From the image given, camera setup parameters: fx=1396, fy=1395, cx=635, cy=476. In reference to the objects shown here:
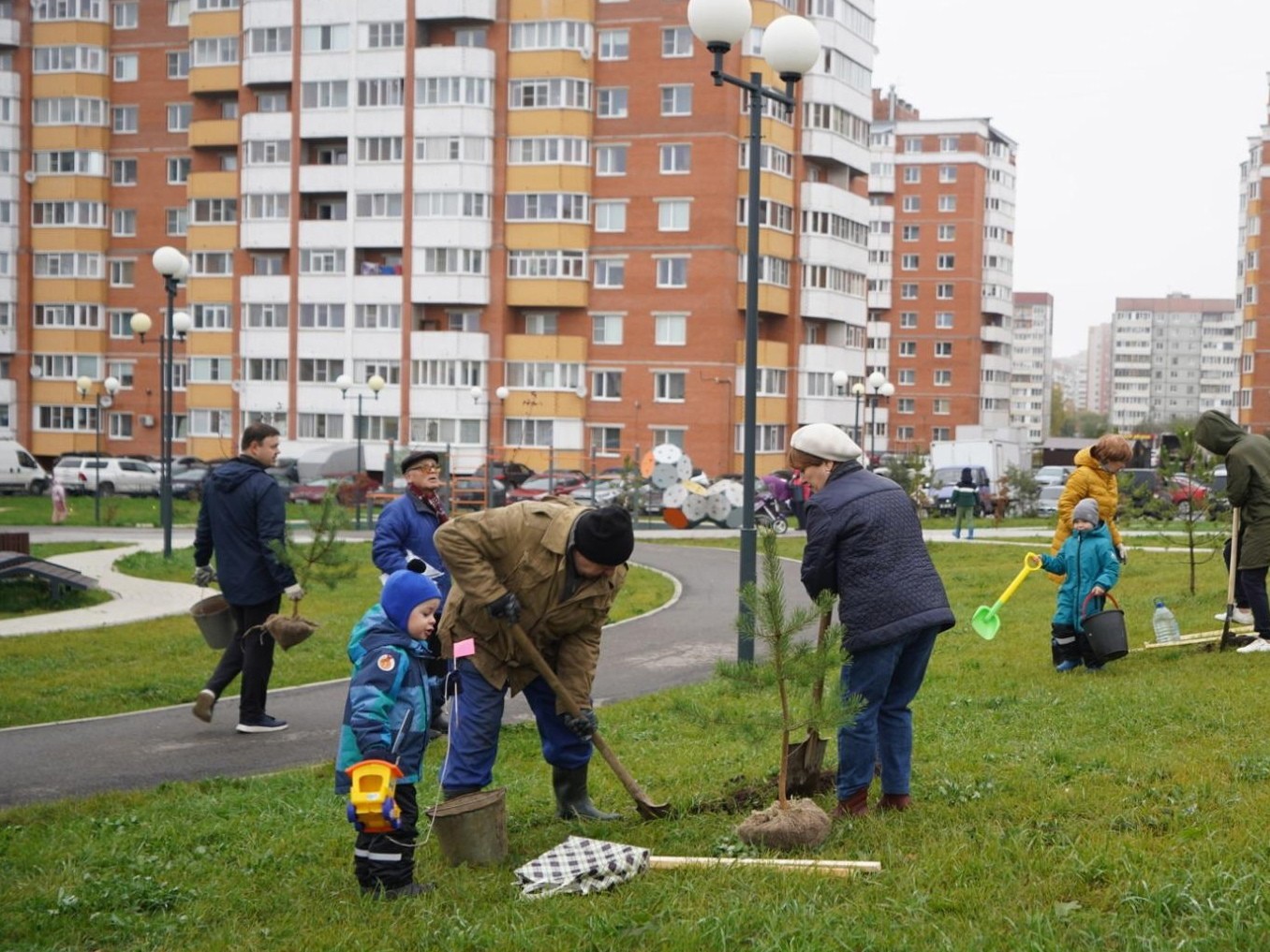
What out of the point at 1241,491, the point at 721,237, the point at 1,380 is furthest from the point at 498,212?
the point at 1241,491

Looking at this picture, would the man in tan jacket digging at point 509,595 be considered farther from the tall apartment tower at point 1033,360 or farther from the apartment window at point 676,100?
the tall apartment tower at point 1033,360

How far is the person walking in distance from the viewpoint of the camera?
9477mm

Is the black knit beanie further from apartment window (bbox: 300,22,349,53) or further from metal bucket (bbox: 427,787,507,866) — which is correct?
apartment window (bbox: 300,22,349,53)

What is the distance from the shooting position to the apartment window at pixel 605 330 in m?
59.4

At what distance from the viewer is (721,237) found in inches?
2265

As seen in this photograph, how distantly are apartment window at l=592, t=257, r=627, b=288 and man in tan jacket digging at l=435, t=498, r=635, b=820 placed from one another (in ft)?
177

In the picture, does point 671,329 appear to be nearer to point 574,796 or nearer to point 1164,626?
point 1164,626

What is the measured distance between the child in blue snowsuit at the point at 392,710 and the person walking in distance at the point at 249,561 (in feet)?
13.4

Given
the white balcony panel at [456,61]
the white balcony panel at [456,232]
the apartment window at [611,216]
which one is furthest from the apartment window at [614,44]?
the white balcony panel at [456,232]

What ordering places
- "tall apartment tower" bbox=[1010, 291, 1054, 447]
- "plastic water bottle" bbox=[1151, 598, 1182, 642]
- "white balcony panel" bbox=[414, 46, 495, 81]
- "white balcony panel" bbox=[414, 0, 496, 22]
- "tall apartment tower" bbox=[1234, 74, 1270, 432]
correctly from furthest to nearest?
"tall apartment tower" bbox=[1010, 291, 1054, 447]
"tall apartment tower" bbox=[1234, 74, 1270, 432]
"white balcony panel" bbox=[414, 46, 495, 81]
"white balcony panel" bbox=[414, 0, 496, 22]
"plastic water bottle" bbox=[1151, 598, 1182, 642]

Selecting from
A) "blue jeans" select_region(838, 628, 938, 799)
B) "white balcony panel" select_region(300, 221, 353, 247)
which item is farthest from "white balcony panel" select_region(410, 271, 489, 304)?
"blue jeans" select_region(838, 628, 938, 799)

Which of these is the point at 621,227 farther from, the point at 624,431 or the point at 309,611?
the point at 309,611

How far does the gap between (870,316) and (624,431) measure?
153 feet

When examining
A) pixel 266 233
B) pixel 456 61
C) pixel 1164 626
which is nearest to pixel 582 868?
pixel 1164 626
